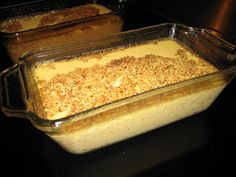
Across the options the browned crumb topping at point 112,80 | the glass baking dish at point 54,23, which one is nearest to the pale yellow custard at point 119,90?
the browned crumb topping at point 112,80

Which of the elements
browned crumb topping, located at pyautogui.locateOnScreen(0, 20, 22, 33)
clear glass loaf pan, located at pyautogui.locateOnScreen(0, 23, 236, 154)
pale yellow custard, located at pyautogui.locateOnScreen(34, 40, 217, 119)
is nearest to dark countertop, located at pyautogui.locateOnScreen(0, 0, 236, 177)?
clear glass loaf pan, located at pyautogui.locateOnScreen(0, 23, 236, 154)

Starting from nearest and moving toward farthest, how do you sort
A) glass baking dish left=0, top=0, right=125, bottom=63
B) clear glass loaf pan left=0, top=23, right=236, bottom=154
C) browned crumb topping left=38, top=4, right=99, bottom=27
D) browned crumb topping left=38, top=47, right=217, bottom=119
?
clear glass loaf pan left=0, top=23, right=236, bottom=154
browned crumb topping left=38, top=47, right=217, bottom=119
glass baking dish left=0, top=0, right=125, bottom=63
browned crumb topping left=38, top=4, right=99, bottom=27

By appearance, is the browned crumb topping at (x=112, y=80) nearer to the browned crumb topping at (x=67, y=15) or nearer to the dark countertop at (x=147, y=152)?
the dark countertop at (x=147, y=152)

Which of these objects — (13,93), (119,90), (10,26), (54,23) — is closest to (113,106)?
(119,90)

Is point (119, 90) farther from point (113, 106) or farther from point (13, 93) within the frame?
point (13, 93)

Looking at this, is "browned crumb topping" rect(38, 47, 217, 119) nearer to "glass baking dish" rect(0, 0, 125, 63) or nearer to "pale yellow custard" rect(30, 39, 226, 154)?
"pale yellow custard" rect(30, 39, 226, 154)

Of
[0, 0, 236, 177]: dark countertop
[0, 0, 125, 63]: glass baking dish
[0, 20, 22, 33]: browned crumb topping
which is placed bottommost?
[0, 0, 236, 177]: dark countertop
